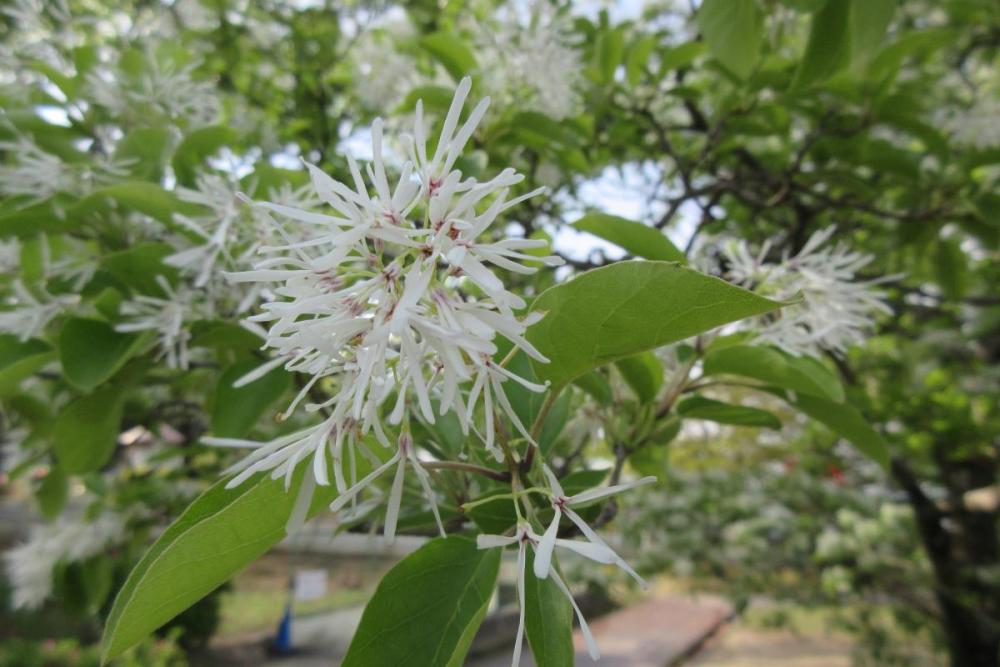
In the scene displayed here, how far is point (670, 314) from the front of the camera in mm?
415

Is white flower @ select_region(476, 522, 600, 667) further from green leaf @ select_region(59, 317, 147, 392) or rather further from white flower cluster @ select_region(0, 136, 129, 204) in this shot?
white flower cluster @ select_region(0, 136, 129, 204)

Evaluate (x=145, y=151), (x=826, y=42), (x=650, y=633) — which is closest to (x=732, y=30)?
(x=826, y=42)

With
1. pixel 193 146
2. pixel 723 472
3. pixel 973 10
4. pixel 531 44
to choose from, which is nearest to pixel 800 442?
pixel 723 472

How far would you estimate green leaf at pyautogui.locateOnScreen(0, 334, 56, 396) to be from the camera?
73 centimetres

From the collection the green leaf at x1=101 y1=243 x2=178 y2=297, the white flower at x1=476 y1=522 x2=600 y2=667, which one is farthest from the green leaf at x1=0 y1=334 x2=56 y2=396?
the white flower at x1=476 y1=522 x2=600 y2=667

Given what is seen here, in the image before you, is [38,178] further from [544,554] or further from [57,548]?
[57,548]

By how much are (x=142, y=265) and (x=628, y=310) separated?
620 mm

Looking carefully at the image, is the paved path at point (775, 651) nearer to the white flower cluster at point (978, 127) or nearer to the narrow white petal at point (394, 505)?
the white flower cluster at point (978, 127)

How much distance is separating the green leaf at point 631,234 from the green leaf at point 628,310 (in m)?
0.16

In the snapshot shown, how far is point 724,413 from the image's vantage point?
691 mm

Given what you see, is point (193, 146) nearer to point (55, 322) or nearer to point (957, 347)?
point (55, 322)

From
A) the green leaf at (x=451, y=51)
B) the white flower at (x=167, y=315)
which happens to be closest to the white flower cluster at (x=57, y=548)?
the white flower at (x=167, y=315)

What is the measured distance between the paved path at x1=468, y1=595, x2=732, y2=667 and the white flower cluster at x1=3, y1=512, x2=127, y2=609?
246 centimetres

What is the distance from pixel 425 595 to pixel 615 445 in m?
0.34
